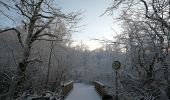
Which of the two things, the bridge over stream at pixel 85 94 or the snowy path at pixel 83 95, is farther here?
the snowy path at pixel 83 95

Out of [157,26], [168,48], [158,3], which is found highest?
[158,3]

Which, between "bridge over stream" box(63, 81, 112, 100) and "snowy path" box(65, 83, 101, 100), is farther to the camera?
"snowy path" box(65, 83, 101, 100)

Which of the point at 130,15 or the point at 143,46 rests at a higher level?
the point at 130,15

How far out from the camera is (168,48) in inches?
273

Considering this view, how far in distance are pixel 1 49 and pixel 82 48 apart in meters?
85.8

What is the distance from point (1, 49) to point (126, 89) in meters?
18.3

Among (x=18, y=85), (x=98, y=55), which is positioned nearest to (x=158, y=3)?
(x=18, y=85)

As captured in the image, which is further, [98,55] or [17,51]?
[98,55]

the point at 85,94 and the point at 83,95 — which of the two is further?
the point at 85,94

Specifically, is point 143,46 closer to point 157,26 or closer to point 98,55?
point 157,26

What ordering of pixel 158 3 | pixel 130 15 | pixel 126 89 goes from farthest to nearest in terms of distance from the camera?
pixel 130 15, pixel 126 89, pixel 158 3

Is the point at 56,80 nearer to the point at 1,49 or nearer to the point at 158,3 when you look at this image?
the point at 1,49

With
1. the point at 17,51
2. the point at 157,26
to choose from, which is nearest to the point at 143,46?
the point at 157,26

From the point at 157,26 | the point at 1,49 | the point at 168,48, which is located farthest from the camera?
the point at 1,49
